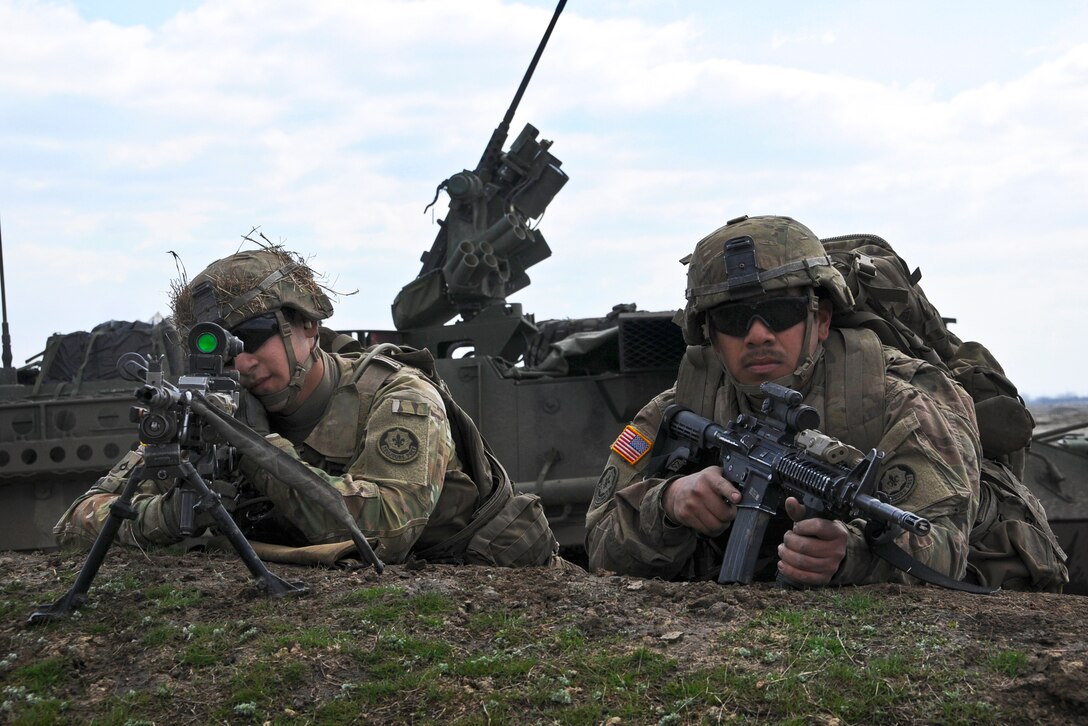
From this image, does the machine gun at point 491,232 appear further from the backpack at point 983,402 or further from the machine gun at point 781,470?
the machine gun at point 781,470

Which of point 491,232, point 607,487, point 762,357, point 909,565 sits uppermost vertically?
point 491,232

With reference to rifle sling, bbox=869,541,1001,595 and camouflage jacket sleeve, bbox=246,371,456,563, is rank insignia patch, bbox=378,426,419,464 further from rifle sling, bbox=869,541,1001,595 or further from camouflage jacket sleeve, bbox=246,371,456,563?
rifle sling, bbox=869,541,1001,595

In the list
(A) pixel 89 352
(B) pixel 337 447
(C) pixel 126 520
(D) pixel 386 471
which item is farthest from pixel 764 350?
(A) pixel 89 352

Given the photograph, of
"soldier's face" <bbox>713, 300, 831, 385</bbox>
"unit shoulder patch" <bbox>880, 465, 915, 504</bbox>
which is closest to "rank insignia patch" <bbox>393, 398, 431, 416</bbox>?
"soldier's face" <bbox>713, 300, 831, 385</bbox>

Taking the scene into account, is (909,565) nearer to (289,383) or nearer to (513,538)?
(513,538)

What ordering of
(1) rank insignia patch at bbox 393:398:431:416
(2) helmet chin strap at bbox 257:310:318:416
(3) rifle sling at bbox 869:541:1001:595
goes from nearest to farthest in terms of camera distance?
(3) rifle sling at bbox 869:541:1001:595, (1) rank insignia patch at bbox 393:398:431:416, (2) helmet chin strap at bbox 257:310:318:416

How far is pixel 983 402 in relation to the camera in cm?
504

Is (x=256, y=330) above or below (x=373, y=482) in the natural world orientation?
above

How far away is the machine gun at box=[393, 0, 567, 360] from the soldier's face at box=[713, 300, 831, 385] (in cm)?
683

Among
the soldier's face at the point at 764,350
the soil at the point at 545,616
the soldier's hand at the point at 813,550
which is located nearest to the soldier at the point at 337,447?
the soil at the point at 545,616

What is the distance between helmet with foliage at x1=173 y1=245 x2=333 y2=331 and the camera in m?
4.69

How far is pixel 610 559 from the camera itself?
4676 mm

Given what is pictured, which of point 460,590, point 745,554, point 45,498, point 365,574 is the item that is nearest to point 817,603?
point 745,554

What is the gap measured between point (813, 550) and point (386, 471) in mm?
1641
